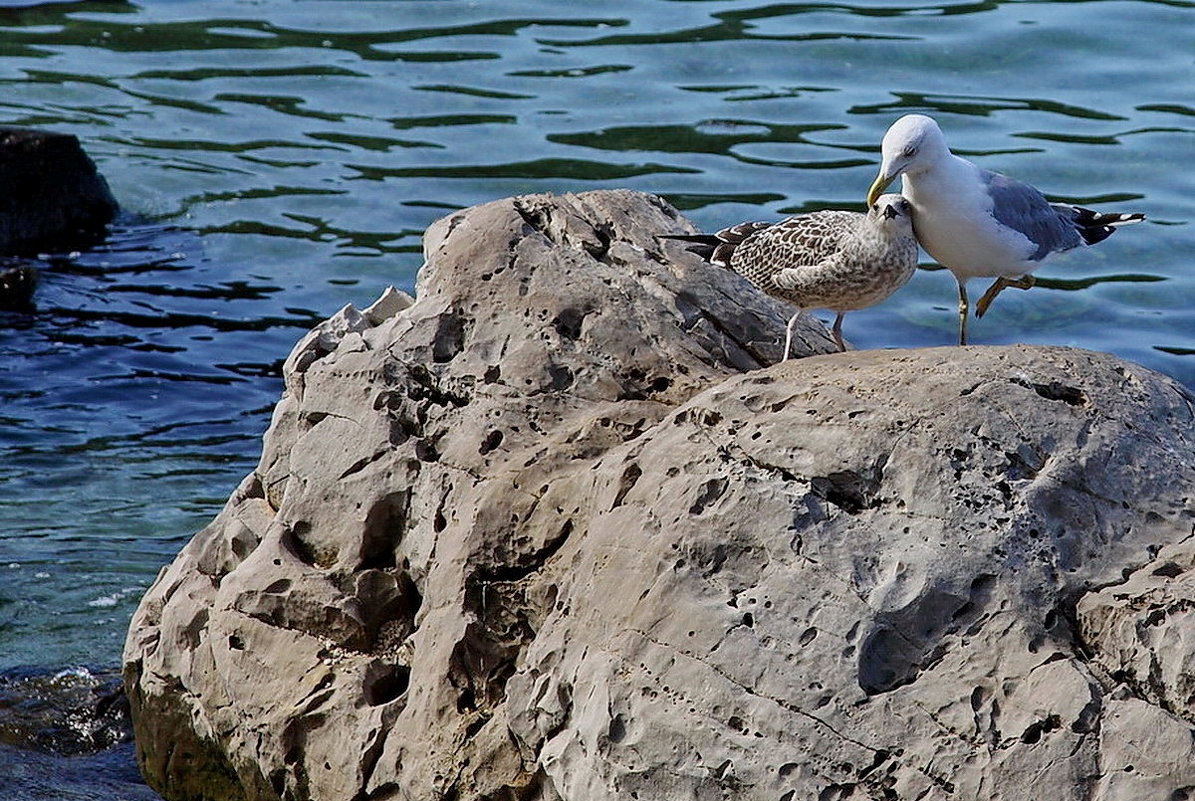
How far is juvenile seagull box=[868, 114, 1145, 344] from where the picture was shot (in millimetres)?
5293

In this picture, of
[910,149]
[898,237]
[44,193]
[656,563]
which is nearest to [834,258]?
[898,237]

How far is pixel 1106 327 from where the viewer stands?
10062 millimetres

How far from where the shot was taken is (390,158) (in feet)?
41.0

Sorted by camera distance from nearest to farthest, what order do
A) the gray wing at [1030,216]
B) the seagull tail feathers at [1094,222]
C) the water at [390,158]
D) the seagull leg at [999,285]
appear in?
the gray wing at [1030,216] < the seagull leg at [999,285] < the seagull tail feathers at [1094,222] < the water at [390,158]

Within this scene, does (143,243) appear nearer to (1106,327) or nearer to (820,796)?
(1106,327)

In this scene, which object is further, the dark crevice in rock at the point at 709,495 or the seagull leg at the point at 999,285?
the seagull leg at the point at 999,285

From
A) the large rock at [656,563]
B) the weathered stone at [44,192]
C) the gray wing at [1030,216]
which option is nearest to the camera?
the large rock at [656,563]

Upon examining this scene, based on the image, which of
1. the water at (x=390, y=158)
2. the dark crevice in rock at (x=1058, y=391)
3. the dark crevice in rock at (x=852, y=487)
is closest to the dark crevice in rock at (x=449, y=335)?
the dark crevice in rock at (x=852, y=487)

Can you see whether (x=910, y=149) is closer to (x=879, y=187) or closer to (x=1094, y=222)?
(x=879, y=187)

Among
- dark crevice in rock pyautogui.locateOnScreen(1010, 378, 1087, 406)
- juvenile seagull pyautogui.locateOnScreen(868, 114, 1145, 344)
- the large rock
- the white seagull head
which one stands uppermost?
the white seagull head

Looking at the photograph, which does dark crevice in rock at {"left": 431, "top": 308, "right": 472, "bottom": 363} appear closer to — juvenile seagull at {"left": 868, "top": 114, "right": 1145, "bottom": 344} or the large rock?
the large rock

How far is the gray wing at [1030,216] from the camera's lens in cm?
552

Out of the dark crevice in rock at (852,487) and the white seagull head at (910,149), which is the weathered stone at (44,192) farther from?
the dark crevice in rock at (852,487)

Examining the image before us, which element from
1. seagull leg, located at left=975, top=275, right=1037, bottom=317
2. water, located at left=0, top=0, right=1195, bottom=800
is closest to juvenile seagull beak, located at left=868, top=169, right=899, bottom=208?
seagull leg, located at left=975, top=275, right=1037, bottom=317
